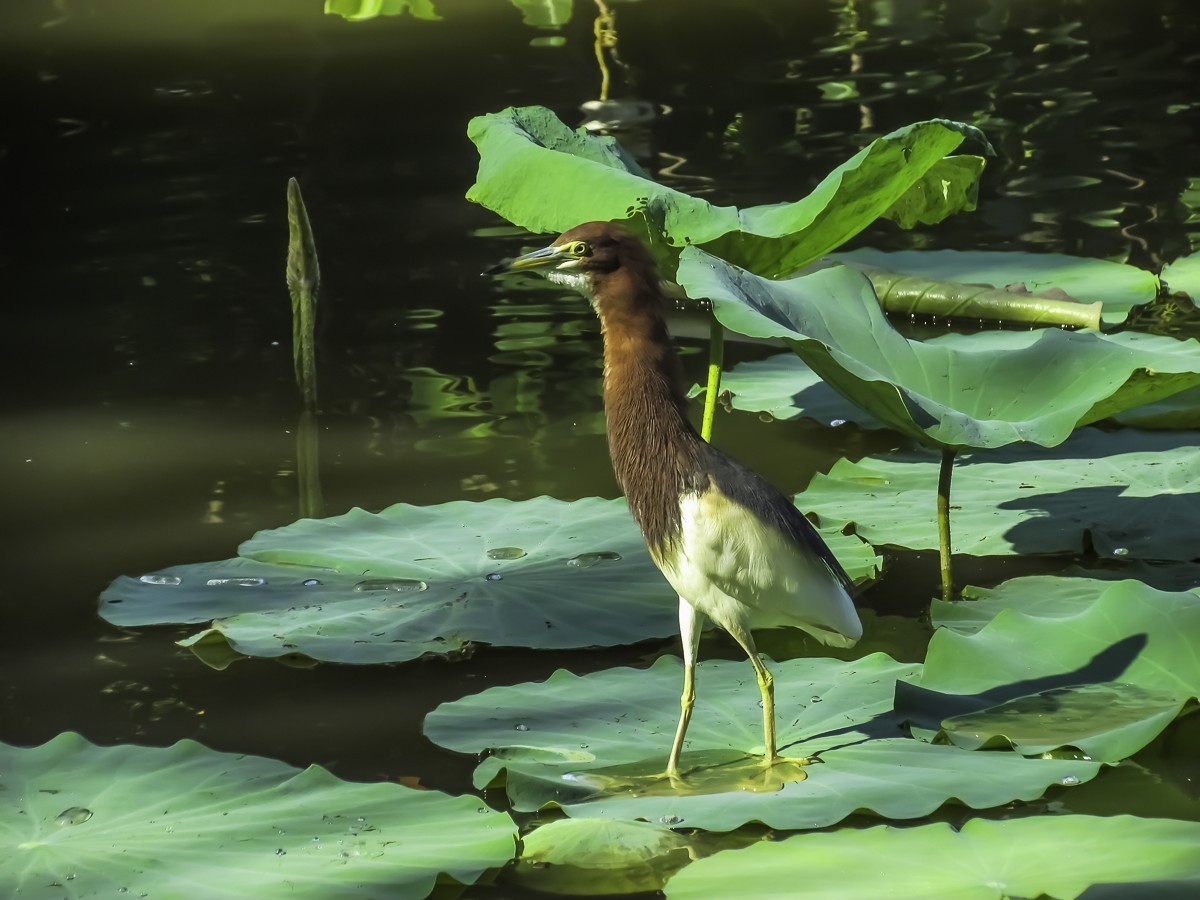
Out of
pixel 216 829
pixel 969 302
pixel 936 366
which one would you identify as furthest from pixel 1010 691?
pixel 969 302

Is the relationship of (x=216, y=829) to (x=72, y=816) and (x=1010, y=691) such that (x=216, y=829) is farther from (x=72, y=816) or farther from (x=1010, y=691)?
(x=1010, y=691)

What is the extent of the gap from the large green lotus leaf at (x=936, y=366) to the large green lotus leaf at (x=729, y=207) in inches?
5.6

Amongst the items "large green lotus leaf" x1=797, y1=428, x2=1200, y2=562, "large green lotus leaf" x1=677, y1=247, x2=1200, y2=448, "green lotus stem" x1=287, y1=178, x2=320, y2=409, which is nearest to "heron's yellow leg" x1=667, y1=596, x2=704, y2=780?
"large green lotus leaf" x1=677, y1=247, x2=1200, y2=448

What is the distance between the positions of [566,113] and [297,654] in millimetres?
5003

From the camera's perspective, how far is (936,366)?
11.4ft

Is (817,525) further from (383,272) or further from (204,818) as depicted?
(383,272)

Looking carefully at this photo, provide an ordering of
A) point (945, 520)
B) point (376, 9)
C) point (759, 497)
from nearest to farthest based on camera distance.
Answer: point (759, 497)
point (945, 520)
point (376, 9)

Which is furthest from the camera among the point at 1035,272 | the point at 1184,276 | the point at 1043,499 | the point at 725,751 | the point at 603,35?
the point at 603,35

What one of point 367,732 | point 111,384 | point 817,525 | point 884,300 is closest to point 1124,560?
point 817,525

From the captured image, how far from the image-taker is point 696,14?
10.1 meters

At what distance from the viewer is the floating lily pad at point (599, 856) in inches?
94.0

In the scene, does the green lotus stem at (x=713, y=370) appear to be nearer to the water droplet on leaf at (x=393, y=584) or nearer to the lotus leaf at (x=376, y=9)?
Answer: the water droplet on leaf at (x=393, y=584)

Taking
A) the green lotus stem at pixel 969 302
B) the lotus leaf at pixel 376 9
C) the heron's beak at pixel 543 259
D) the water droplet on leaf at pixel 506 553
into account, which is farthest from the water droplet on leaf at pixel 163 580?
the lotus leaf at pixel 376 9

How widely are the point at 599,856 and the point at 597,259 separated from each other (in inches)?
35.4
